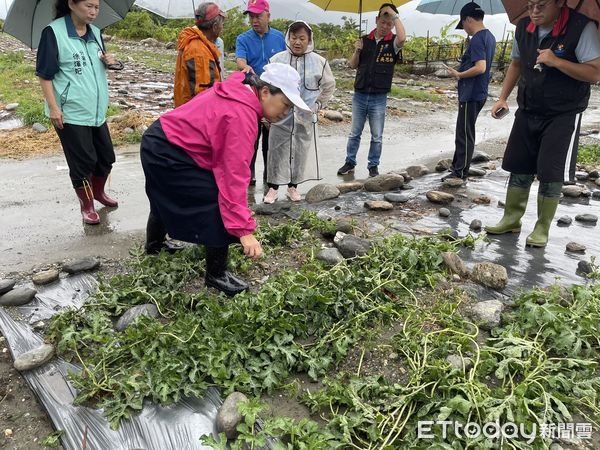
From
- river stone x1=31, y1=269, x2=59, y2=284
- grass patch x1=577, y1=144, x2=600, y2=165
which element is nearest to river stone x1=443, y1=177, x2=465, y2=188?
grass patch x1=577, y1=144, x2=600, y2=165

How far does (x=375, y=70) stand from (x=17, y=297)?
4721mm

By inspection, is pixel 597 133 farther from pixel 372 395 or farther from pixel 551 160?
pixel 372 395

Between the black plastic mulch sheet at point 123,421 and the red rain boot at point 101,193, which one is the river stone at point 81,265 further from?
the red rain boot at point 101,193

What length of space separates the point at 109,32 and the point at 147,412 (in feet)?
115

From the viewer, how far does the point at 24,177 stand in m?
5.57

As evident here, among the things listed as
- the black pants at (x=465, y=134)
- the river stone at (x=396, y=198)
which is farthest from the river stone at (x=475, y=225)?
the black pants at (x=465, y=134)

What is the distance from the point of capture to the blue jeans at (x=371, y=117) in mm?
6152

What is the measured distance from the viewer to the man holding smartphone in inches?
222

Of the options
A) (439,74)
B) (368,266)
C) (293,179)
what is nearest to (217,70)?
(293,179)

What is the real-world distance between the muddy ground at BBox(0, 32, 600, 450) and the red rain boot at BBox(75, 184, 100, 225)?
80 millimetres

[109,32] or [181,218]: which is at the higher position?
[109,32]

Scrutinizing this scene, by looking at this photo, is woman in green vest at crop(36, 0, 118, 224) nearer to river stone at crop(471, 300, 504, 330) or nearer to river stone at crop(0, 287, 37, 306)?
river stone at crop(0, 287, 37, 306)

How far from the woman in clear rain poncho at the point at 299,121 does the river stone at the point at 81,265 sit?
2.07 m

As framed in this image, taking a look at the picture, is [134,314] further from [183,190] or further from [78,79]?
[78,79]
